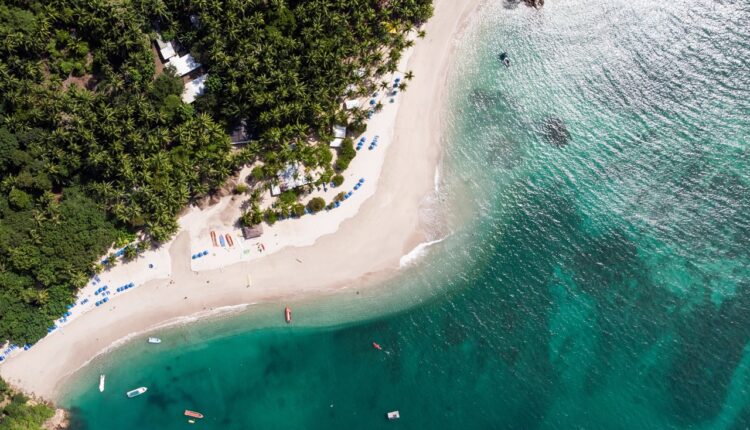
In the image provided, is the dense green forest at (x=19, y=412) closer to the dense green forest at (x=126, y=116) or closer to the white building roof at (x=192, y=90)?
the dense green forest at (x=126, y=116)

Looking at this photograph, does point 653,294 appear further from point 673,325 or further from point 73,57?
point 73,57

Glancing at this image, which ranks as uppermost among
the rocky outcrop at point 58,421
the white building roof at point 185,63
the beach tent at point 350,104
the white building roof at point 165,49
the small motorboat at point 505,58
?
the white building roof at point 165,49

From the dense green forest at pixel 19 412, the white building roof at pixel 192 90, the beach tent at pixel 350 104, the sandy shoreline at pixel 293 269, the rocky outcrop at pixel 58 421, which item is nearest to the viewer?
the dense green forest at pixel 19 412

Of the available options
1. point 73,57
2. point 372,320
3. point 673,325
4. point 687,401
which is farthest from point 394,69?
point 687,401

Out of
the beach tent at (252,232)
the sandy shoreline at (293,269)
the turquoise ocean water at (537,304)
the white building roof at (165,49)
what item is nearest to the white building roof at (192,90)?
the white building roof at (165,49)

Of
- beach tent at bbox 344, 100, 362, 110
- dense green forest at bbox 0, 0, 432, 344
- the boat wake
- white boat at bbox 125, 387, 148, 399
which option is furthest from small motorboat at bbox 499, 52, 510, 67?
white boat at bbox 125, 387, 148, 399
